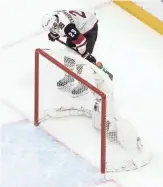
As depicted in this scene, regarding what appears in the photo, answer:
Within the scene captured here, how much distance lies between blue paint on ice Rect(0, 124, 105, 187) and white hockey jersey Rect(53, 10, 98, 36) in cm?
63

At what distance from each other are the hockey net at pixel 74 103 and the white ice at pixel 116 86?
0.06 m

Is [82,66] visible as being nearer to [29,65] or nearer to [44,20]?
[44,20]

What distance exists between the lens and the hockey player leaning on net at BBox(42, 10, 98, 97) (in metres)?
6.88

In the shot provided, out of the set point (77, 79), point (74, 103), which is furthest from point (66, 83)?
point (77, 79)

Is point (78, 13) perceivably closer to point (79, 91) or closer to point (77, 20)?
point (77, 20)

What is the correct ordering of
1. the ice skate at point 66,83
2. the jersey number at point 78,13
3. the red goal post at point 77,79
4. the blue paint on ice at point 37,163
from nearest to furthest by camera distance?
the red goal post at point 77,79
the blue paint on ice at point 37,163
the jersey number at point 78,13
the ice skate at point 66,83

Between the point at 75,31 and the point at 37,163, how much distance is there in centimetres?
78

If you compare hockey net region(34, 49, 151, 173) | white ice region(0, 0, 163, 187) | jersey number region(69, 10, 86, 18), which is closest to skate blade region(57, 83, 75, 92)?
hockey net region(34, 49, 151, 173)

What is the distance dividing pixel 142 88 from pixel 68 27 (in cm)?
85

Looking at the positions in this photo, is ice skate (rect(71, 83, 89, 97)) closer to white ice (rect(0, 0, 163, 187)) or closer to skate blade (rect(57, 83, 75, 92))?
skate blade (rect(57, 83, 75, 92))

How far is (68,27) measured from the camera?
6.87 meters

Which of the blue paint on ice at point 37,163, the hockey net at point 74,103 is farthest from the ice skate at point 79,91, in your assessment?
the blue paint on ice at point 37,163

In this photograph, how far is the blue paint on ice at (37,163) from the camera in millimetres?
6688

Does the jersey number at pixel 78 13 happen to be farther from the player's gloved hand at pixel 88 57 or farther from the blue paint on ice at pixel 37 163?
the blue paint on ice at pixel 37 163
